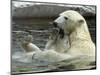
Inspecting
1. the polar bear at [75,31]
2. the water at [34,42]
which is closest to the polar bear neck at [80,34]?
the polar bear at [75,31]

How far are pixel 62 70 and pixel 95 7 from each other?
35.5 inches

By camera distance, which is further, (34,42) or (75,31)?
(75,31)

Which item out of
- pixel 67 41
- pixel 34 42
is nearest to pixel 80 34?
pixel 67 41

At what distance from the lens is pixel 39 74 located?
2496 millimetres

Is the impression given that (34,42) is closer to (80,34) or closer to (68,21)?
(68,21)

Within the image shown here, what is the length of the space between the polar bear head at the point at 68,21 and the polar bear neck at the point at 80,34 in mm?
45

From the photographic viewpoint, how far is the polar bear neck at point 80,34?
8.67ft

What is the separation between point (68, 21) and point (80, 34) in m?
0.22

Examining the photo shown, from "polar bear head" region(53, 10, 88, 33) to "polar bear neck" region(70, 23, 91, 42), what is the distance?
0.15ft

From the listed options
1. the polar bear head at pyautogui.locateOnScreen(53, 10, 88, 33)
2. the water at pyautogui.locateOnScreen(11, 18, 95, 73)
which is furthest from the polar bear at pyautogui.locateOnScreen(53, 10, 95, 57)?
the water at pyautogui.locateOnScreen(11, 18, 95, 73)

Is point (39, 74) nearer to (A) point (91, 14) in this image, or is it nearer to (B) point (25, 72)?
(B) point (25, 72)

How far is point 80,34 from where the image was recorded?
2.67 metres

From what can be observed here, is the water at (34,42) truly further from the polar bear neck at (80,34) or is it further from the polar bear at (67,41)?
the polar bear neck at (80,34)

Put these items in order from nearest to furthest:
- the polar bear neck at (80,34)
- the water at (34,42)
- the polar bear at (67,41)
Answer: the water at (34,42) → the polar bear at (67,41) → the polar bear neck at (80,34)
